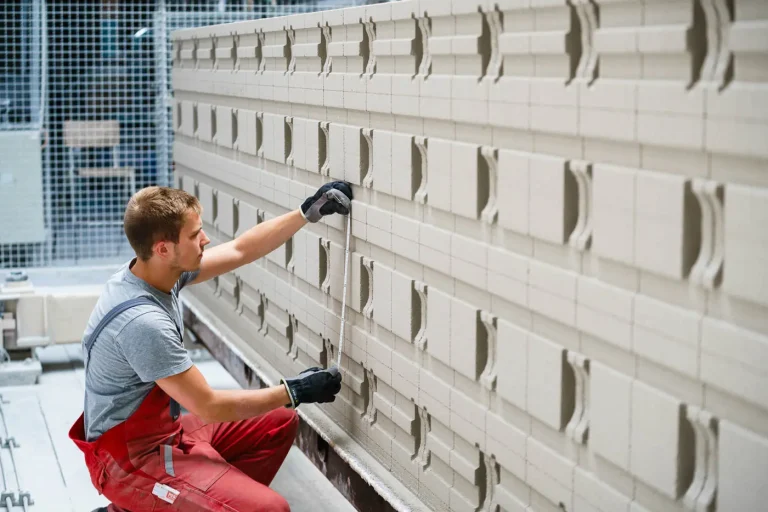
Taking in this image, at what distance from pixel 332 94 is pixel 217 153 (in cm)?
199

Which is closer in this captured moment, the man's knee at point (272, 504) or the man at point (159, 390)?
the man at point (159, 390)

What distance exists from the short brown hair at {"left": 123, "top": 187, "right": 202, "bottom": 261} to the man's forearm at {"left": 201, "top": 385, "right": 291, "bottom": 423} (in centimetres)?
58

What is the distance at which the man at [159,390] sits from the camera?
338 cm

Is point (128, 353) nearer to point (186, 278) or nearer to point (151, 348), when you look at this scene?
point (151, 348)

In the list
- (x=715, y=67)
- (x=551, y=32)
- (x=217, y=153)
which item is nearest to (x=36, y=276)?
(x=217, y=153)

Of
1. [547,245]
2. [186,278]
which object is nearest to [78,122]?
[186,278]

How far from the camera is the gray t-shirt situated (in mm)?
3355

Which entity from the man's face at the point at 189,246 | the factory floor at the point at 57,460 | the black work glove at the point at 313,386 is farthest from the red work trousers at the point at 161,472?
the factory floor at the point at 57,460

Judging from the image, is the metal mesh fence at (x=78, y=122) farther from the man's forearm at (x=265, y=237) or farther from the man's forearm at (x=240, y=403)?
the man's forearm at (x=240, y=403)

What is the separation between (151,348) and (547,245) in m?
1.56

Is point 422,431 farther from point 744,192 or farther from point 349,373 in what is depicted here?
point 744,192

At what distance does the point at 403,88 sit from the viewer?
3154 millimetres

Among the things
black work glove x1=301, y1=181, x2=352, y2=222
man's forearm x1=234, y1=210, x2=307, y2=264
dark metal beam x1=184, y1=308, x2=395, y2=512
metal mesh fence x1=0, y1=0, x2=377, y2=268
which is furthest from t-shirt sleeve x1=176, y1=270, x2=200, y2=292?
metal mesh fence x1=0, y1=0, x2=377, y2=268

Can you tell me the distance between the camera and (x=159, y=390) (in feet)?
11.8
